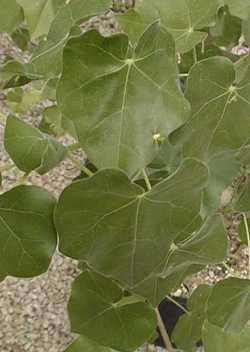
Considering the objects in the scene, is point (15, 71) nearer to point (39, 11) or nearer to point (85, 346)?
point (39, 11)

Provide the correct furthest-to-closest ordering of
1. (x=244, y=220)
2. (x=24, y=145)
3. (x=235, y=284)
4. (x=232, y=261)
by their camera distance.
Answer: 1. (x=232, y=261)
2. (x=244, y=220)
3. (x=235, y=284)
4. (x=24, y=145)

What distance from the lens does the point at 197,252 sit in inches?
28.0

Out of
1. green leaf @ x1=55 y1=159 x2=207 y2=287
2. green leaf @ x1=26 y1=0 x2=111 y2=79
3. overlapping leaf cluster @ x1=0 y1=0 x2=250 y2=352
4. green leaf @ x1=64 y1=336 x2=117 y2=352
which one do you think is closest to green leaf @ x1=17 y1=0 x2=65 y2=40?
overlapping leaf cluster @ x1=0 y1=0 x2=250 y2=352

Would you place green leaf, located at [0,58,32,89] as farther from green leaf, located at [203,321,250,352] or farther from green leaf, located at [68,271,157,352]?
green leaf, located at [203,321,250,352]

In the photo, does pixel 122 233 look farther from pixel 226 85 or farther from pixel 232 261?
pixel 232 261

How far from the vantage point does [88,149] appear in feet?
2.04

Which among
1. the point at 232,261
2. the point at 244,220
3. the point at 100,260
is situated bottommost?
the point at 232,261

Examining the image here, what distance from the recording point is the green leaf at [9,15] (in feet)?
2.75

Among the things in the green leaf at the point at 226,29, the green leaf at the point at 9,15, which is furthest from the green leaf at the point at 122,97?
the green leaf at the point at 226,29

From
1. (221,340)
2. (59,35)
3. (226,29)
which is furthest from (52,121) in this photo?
(59,35)

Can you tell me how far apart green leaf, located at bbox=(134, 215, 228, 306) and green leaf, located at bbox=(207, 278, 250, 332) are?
0.08m

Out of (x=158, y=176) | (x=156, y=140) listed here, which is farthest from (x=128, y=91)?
(x=158, y=176)

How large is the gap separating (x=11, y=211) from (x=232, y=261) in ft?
3.23

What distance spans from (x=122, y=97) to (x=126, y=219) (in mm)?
106
